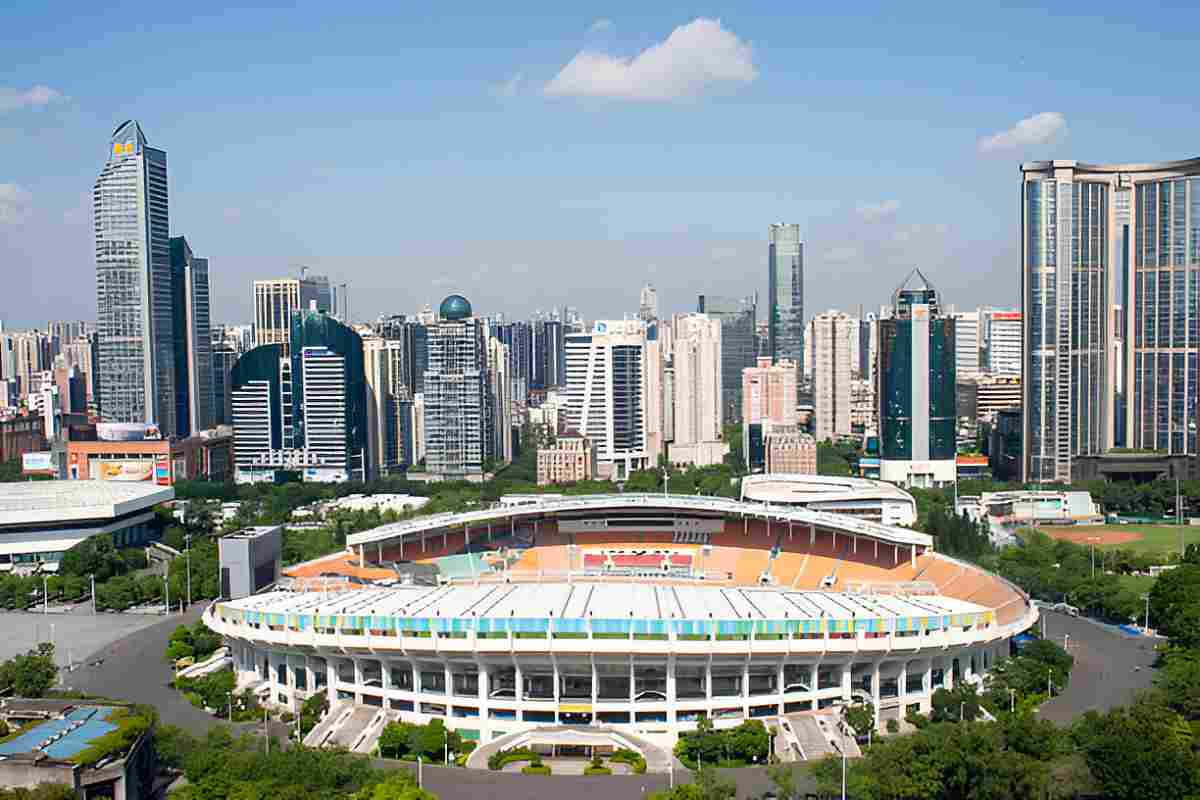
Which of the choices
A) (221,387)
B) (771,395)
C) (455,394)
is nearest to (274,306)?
(221,387)

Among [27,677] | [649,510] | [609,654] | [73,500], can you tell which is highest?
[649,510]

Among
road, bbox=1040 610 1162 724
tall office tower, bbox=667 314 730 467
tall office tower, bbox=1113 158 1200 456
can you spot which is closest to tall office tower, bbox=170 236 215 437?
tall office tower, bbox=667 314 730 467

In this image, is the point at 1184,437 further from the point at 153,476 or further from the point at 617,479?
the point at 153,476

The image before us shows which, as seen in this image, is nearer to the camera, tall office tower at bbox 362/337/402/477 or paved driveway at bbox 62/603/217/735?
paved driveway at bbox 62/603/217/735

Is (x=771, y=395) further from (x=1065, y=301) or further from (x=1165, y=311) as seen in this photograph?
(x=1165, y=311)

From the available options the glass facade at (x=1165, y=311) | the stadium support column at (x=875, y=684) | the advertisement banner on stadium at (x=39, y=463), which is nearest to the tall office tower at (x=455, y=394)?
the advertisement banner on stadium at (x=39, y=463)

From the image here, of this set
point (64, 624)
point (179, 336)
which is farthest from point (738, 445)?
point (64, 624)

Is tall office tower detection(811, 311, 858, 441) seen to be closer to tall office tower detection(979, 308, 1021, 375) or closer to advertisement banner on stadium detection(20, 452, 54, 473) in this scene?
tall office tower detection(979, 308, 1021, 375)
